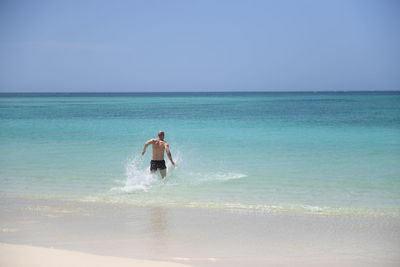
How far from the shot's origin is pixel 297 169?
13047mm

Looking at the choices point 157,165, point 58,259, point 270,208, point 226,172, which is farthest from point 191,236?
point 226,172

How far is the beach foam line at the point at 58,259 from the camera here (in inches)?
221

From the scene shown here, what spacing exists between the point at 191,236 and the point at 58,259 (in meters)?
2.00

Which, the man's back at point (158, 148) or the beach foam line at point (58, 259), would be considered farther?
the man's back at point (158, 148)

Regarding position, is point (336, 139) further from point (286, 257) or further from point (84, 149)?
point (286, 257)

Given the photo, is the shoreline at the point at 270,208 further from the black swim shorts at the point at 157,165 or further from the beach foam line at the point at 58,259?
the beach foam line at the point at 58,259

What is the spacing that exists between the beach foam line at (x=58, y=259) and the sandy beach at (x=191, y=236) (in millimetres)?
12

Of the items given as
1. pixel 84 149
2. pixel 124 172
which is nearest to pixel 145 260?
pixel 124 172

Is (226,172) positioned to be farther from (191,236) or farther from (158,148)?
(191,236)

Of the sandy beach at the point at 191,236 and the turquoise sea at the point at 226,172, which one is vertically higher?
the turquoise sea at the point at 226,172

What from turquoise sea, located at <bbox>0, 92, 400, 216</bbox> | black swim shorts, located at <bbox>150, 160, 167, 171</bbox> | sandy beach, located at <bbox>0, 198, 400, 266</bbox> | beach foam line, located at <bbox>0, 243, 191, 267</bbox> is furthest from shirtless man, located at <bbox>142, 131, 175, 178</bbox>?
beach foam line, located at <bbox>0, 243, 191, 267</bbox>

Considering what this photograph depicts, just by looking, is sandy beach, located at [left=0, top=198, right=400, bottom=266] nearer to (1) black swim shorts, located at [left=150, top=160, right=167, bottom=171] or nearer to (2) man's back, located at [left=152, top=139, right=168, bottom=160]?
(1) black swim shorts, located at [left=150, top=160, right=167, bottom=171]

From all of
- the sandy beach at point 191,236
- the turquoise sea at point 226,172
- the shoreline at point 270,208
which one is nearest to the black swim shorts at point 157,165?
the turquoise sea at point 226,172

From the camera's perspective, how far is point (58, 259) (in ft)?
19.0
